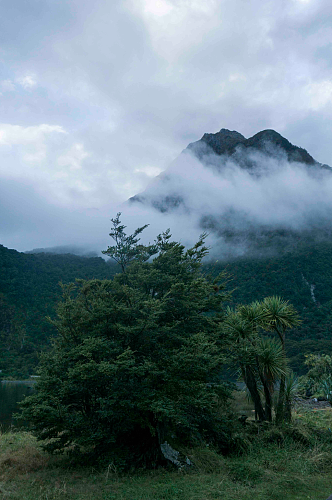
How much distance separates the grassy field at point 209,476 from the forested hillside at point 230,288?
41.6 metres

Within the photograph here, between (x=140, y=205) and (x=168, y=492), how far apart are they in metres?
184

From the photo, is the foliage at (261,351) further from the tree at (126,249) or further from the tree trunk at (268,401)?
the tree at (126,249)

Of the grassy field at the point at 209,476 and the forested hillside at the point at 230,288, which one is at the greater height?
the forested hillside at the point at 230,288

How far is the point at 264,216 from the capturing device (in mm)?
137750

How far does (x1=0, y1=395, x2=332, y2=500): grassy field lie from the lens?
24.9ft

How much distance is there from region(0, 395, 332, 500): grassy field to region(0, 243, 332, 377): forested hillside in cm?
4157

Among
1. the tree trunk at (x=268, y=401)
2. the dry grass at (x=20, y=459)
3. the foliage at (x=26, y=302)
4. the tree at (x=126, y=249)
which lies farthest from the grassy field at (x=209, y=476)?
the foliage at (x=26, y=302)

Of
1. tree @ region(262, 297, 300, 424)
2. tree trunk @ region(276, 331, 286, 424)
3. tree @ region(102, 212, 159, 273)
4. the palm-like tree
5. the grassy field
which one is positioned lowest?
the grassy field

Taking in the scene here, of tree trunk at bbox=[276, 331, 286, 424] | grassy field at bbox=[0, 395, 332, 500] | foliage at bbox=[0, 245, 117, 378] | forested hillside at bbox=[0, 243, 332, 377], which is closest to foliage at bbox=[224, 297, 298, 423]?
tree trunk at bbox=[276, 331, 286, 424]

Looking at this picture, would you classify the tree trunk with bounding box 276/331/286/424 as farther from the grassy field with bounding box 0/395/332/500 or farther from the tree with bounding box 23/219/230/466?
the tree with bounding box 23/219/230/466

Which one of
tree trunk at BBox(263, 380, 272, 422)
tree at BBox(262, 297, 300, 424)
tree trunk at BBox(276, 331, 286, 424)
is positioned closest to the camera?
tree trunk at BBox(276, 331, 286, 424)

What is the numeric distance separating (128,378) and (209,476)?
10.8 feet

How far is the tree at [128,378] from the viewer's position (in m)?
9.52

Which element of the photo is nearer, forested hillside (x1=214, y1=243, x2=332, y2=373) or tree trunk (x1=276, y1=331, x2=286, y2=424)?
tree trunk (x1=276, y1=331, x2=286, y2=424)
